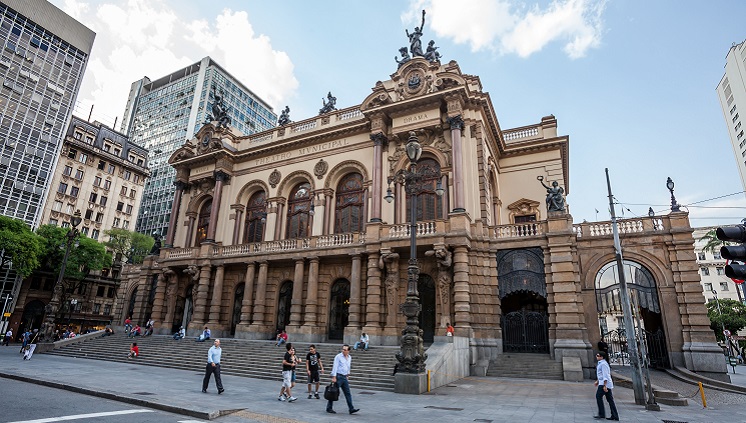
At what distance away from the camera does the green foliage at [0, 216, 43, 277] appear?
37062 mm

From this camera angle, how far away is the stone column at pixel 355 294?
21.3 meters

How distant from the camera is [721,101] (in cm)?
7450

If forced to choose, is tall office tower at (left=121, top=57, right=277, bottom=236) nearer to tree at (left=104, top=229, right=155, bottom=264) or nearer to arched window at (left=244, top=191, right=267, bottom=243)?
tree at (left=104, top=229, right=155, bottom=264)

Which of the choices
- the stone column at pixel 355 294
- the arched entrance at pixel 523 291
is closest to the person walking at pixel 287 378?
the stone column at pixel 355 294

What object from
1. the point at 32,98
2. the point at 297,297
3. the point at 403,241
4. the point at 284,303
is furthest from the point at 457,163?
the point at 32,98

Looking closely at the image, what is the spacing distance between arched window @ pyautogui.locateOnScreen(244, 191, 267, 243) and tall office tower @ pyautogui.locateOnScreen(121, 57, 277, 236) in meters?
43.0

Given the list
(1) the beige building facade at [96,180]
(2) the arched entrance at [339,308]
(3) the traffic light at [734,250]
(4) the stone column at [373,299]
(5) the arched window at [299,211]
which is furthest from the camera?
(1) the beige building facade at [96,180]

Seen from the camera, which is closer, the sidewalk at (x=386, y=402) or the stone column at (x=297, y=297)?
the sidewalk at (x=386, y=402)

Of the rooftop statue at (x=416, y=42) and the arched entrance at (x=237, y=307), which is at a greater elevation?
the rooftop statue at (x=416, y=42)

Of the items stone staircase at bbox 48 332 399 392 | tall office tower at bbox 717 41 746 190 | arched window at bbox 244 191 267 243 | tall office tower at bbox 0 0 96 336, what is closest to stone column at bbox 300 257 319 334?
stone staircase at bbox 48 332 399 392

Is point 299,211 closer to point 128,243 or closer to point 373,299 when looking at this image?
point 373,299

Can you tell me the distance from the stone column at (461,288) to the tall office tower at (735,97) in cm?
7289

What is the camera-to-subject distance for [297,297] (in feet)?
77.9

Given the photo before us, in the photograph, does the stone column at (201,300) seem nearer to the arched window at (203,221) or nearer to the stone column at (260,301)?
the stone column at (260,301)
